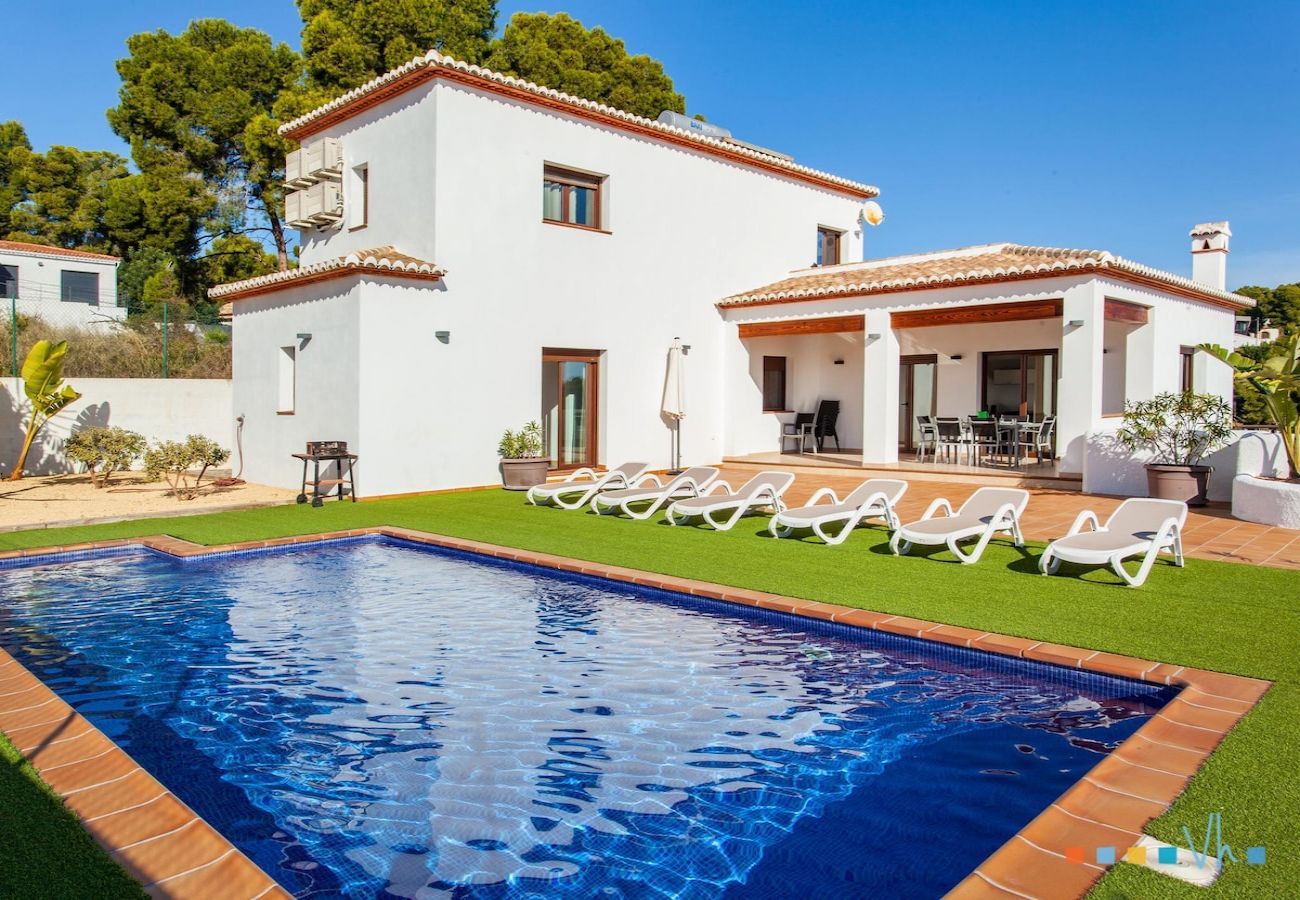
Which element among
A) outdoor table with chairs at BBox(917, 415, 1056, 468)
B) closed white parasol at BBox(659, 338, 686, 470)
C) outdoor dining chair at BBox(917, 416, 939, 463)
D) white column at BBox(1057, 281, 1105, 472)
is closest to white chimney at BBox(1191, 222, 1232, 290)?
outdoor table with chairs at BBox(917, 415, 1056, 468)

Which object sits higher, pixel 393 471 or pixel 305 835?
pixel 393 471

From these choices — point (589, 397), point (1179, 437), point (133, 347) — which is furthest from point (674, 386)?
point (133, 347)

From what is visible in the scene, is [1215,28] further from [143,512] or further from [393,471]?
[143,512]

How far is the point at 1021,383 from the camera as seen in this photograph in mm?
21109

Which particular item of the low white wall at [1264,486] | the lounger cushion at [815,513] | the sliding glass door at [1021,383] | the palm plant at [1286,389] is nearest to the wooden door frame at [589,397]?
the lounger cushion at [815,513]

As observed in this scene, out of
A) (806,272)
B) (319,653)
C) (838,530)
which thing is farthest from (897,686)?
(806,272)

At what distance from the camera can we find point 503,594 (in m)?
9.12

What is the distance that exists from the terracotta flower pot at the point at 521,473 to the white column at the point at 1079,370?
9593 mm

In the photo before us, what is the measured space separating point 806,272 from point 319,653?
18606 mm

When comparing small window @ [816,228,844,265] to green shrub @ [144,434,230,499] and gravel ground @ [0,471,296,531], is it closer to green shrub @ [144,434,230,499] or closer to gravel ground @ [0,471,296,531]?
gravel ground @ [0,471,296,531]

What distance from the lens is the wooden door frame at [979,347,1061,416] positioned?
20.7 meters

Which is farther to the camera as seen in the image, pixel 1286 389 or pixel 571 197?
pixel 571 197

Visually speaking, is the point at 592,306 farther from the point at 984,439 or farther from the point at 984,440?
the point at 984,439

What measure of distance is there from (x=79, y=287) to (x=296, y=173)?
68.7ft
